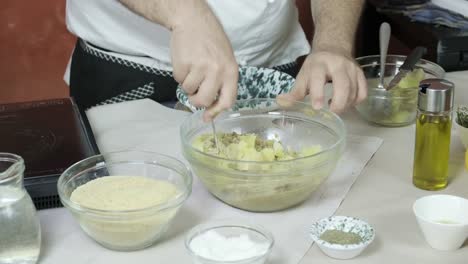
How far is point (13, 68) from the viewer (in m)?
2.48

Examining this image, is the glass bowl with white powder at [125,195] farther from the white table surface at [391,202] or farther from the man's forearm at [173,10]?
the man's forearm at [173,10]

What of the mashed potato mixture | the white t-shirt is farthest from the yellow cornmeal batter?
the white t-shirt

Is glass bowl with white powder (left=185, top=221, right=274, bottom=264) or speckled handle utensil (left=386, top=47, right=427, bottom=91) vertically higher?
speckled handle utensil (left=386, top=47, right=427, bottom=91)

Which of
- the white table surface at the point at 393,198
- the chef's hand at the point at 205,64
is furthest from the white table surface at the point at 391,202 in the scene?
the chef's hand at the point at 205,64

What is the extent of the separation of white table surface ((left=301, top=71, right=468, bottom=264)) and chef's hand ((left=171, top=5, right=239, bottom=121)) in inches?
10.5

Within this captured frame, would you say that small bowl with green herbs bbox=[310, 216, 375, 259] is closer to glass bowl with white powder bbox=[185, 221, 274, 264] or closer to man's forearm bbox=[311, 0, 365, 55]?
glass bowl with white powder bbox=[185, 221, 274, 264]

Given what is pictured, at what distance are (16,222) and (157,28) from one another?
2.71ft

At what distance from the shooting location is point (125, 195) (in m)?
1.06

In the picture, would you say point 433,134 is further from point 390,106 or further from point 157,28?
point 157,28

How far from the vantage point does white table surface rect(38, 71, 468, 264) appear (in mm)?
994

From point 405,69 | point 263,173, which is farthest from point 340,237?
point 405,69

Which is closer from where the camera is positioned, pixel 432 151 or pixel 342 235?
pixel 342 235

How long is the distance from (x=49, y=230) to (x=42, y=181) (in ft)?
0.27

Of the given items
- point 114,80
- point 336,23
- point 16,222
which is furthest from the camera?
point 114,80
